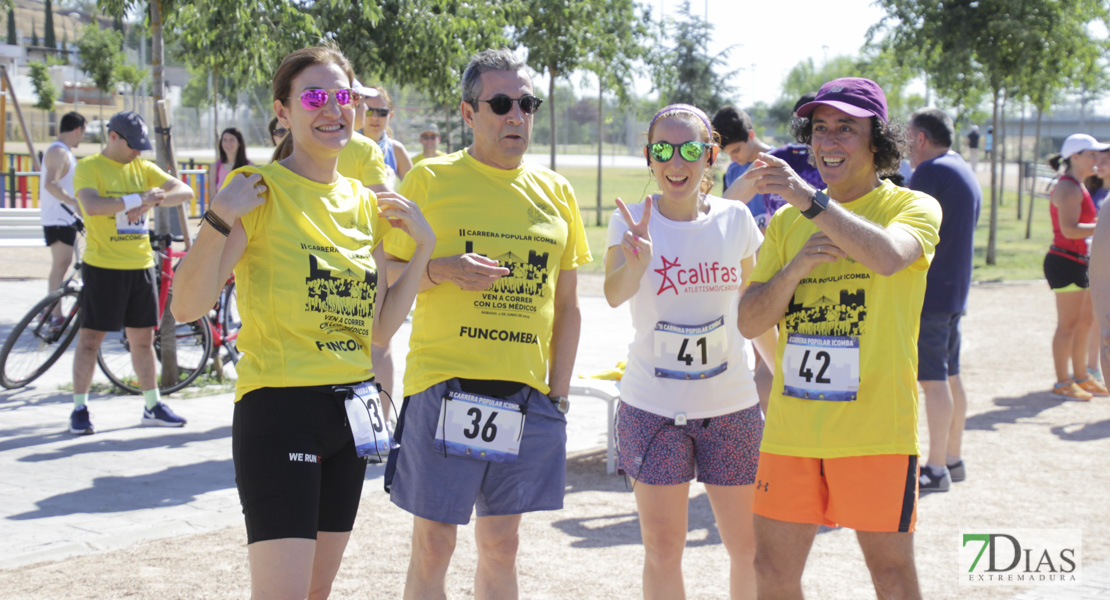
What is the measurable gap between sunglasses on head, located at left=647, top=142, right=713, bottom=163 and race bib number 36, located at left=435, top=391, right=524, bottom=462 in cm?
107

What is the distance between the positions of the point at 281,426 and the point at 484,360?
2.41 ft

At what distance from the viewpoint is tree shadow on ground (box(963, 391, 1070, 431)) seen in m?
7.56

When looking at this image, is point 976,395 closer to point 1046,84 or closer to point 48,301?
point 48,301

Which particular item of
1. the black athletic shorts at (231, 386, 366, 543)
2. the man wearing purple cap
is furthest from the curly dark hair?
the black athletic shorts at (231, 386, 366, 543)

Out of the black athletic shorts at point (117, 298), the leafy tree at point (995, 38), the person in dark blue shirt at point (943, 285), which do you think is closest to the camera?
the person in dark blue shirt at point (943, 285)

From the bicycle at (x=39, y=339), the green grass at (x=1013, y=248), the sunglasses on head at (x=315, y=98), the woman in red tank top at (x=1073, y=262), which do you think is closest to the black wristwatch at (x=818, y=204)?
the sunglasses on head at (x=315, y=98)

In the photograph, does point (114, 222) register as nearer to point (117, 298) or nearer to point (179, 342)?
point (117, 298)

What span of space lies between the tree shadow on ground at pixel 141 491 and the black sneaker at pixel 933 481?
4040 mm

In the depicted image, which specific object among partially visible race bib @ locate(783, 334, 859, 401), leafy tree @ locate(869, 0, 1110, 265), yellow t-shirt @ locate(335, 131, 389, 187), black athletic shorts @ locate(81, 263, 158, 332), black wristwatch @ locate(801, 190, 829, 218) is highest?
leafy tree @ locate(869, 0, 1110, 265)

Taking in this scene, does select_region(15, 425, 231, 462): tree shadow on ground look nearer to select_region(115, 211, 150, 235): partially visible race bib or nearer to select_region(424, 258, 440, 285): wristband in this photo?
select_region(115, 211, 150, 235): partially visible race bib

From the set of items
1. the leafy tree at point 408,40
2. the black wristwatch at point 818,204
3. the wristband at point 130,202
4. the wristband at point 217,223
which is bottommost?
the wristband at point 130,202

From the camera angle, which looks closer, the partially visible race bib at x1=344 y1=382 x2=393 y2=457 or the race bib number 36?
the partially visible race bib at x1=344 y1=382 x2=393 y2=457

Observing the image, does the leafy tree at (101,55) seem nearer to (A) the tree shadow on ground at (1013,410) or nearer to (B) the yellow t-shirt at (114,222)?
(B) the yellow t-shirt at (114,222)

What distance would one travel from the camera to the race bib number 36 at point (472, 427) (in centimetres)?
322
